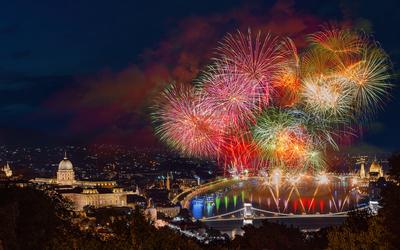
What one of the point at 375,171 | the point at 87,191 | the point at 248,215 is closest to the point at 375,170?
the point at 375,171

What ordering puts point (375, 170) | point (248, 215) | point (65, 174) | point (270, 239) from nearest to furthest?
point (270, 239), point (248, 215), point (65, 174), point (375, 170)

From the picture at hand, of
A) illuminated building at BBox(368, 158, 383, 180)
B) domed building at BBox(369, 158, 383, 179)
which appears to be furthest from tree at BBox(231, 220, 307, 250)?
domed building at BBox(369, 158, 383, 179)

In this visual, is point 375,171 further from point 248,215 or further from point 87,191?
point 248,215

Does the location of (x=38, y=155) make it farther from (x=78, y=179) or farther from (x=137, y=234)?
(x=137, y=234)

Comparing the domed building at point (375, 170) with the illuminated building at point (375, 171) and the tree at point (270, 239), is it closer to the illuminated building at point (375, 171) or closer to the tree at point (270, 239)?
the illuminated building at point (375, 171)

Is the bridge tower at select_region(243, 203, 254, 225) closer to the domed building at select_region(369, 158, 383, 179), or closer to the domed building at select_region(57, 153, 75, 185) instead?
the domed building at select_region(57, 153, 75, 185)

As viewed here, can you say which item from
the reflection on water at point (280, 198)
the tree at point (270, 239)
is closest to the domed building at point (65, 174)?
the reflection on water at point (280, 198)

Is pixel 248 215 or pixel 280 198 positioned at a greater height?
pixel 280 198
